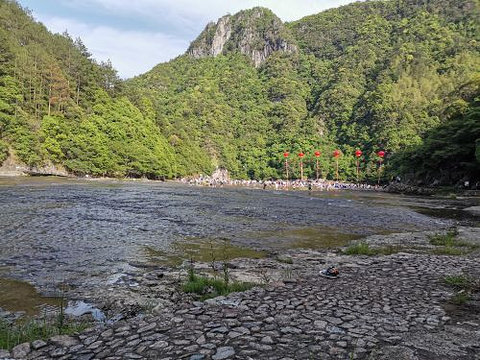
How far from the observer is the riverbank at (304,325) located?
464 cm

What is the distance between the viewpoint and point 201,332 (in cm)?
524

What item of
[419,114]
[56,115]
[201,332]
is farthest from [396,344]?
[419,114]

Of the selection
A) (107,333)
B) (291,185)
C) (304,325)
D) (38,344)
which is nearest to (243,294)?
(304,325)

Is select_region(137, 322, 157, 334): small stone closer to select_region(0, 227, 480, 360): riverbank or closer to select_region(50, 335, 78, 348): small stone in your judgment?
select_region(0, 227, 480, 360): riverbank

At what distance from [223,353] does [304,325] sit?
61.7 inches

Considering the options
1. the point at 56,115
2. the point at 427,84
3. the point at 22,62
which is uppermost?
the point at 427,84

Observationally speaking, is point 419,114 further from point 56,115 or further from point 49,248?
point 49,248

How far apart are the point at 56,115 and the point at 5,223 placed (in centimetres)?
6911

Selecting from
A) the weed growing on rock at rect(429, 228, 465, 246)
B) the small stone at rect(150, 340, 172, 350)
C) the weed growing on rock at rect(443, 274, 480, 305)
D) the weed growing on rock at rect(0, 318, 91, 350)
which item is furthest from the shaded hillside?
the weed growing on rock at rect(443, 274, 480, 305)

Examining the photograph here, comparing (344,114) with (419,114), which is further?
(344,114)

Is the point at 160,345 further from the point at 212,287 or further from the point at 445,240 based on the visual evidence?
the point at 445,240

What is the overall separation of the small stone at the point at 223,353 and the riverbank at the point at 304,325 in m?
0.01

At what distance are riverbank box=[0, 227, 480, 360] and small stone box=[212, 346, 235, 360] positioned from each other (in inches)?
0.5

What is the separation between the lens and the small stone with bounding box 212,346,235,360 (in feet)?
14.6
